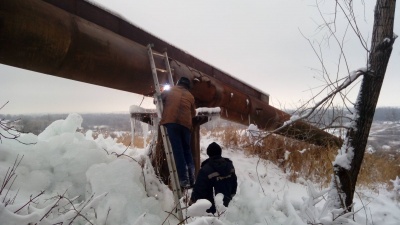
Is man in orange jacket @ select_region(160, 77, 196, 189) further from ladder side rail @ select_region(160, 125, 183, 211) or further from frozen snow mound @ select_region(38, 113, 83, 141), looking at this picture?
frozen snow mound @ select_region(38, 113, 83, 141)

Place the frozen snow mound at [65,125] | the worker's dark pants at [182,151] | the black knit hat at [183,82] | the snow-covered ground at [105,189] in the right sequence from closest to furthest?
the snow-covered ground at [105,189], the worker's dark pants at [182,151], the black knit hat at [183,82], the frozen snow mound at [65,125]

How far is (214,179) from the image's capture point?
4109 millimetres

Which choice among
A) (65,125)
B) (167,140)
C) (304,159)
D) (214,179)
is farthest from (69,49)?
(304,159)

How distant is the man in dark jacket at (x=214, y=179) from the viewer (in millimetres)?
4070

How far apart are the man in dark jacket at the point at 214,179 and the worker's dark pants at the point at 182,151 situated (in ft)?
0.61

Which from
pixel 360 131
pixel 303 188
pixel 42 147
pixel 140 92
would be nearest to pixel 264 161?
pixel 303 188

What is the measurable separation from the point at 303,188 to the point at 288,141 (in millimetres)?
2258

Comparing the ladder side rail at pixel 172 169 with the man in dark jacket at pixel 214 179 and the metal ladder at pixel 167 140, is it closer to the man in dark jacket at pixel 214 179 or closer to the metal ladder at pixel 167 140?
the metal ladder at pixel 167 140

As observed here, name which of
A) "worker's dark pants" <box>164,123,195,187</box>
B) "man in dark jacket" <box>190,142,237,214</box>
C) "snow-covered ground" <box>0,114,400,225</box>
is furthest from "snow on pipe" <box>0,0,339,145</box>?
"man in dark jacket" <box>190,142,237,214</box>

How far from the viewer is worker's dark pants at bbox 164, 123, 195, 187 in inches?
163

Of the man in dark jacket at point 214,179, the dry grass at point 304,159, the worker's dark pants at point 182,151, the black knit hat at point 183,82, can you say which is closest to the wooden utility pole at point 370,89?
the man in dark jacket at point 214,179

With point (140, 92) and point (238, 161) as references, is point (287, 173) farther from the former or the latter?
point (140, 92)

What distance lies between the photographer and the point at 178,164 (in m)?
4.18

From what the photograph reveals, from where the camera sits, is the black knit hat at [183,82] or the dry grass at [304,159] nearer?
the black knit hat at [183,82]
